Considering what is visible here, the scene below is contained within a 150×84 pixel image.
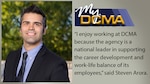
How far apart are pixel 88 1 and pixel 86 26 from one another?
33 centimetres

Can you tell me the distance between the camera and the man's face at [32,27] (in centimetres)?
520

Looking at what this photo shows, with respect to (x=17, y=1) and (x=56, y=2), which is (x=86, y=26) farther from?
(x=17, y=1)

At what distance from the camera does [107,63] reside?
521 cm

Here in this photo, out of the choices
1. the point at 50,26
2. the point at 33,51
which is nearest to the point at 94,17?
the point at 50,26

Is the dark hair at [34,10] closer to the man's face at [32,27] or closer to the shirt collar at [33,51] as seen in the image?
the man's face at [32,27]

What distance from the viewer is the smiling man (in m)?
5.20

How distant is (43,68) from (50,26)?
566mm

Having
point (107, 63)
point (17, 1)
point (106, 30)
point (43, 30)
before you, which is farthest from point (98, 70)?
point (17, 1)

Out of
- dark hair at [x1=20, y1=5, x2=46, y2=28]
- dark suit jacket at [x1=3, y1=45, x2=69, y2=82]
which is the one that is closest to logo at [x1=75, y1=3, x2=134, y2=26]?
dark hair at [x1=20, y1=5, x2=46, y2=28]

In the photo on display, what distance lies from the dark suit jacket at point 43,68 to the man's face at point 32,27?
182 millimetres

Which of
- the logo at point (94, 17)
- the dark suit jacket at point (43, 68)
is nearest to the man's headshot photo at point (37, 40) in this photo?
the dark suit jacket at point (43, 68)

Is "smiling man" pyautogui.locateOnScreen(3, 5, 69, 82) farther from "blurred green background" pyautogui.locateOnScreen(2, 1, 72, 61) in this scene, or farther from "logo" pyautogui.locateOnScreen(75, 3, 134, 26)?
"logo" pyautogui.locateOnScreen(75, 3, 134, 26)

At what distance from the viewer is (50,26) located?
5.21 metres

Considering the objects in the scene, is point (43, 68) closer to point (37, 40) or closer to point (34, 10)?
point (37, 40)
